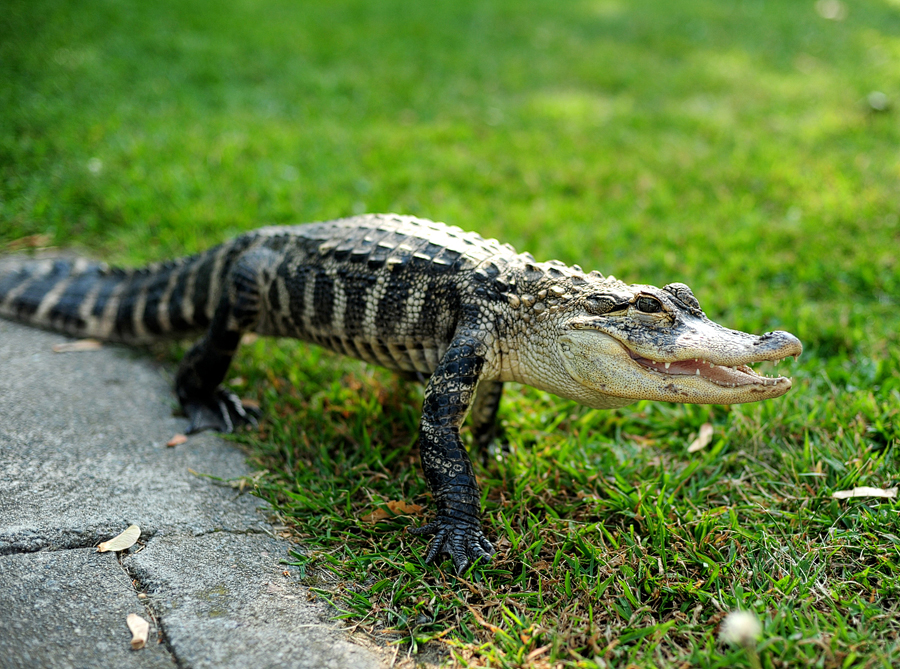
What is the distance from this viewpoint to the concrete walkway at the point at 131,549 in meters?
2.21

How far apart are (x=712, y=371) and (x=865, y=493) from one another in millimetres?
910

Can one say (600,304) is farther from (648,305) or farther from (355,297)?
(355,297)

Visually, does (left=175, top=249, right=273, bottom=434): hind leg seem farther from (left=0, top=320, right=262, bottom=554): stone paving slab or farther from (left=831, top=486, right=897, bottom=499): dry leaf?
(left=831, top=486, right=897, bottom=499): dry leaf

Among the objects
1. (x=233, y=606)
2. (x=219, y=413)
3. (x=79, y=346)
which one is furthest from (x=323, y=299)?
(x=79, y=346)

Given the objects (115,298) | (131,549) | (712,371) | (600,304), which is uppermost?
(600,304)

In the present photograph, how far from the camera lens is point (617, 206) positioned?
5.76m

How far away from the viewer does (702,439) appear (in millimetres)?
3363

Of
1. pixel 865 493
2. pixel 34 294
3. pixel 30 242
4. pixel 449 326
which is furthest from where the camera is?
pixel 30 242

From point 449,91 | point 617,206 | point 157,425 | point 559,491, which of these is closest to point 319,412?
point 157,425

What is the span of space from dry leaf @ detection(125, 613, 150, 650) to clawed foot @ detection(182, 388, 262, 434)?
1262 mm

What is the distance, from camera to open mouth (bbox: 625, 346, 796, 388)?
2.52 meters

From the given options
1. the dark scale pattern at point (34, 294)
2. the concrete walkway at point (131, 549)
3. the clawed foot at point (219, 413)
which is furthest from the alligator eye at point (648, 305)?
the dark scale pattern at point (34, 294)

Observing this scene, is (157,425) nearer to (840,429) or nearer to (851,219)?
(840,429)

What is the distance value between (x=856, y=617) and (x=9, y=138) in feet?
22.7
